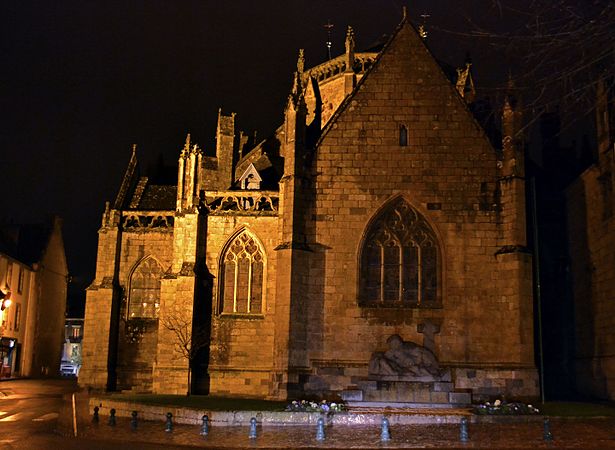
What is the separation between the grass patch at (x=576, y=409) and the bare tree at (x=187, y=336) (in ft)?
43.3

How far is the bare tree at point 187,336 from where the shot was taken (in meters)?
28.5

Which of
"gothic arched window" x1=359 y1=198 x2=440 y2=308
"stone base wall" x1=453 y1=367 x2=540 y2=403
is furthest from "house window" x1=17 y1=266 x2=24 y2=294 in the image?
"stone base wall" x1=453 y1=367 x2=540 y2=403

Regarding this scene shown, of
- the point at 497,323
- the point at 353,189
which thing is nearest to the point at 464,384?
the point at 497,323

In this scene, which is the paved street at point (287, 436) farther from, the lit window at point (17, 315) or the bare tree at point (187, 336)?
the lit window at point (17, 315)

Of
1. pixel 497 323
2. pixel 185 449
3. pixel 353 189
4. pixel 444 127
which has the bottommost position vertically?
pixel 185 449

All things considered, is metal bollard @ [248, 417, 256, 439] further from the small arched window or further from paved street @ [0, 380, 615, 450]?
the small arched window

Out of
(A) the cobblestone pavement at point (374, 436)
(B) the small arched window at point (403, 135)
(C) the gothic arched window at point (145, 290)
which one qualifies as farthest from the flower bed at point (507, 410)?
(C) the gothic arched window at point (145, 290)

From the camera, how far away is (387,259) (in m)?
27.0

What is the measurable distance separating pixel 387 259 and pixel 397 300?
5.27 feet

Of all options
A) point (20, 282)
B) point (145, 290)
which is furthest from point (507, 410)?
point (20, 282)

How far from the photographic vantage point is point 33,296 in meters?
53.4

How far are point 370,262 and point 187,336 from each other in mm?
7999

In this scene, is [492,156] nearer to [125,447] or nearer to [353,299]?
[353,299]

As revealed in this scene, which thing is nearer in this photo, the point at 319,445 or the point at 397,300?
the point at 319,445
